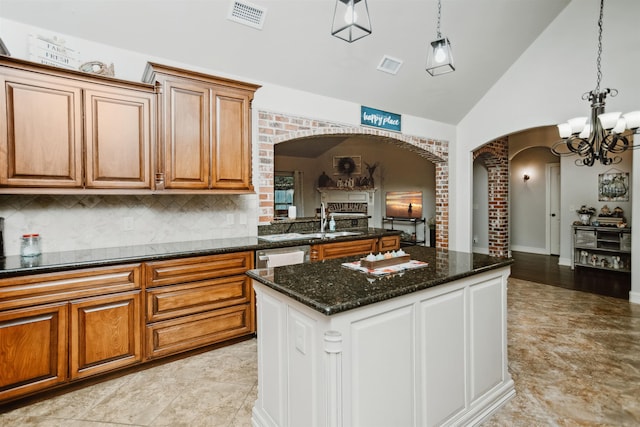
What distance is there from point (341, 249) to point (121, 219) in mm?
2215

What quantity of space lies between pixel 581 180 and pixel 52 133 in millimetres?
8308

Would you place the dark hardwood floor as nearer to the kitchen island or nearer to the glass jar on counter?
the kitchen island

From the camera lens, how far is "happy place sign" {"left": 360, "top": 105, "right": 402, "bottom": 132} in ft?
15.1

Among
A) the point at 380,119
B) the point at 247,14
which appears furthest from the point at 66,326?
the point at 380,119

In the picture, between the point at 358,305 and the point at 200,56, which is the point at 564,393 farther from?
the point at 200,56

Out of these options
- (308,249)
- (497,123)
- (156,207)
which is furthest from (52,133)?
(497,123)

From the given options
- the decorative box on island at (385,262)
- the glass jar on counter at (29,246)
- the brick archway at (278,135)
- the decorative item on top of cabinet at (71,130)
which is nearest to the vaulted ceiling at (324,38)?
the brick archway at (278,135)

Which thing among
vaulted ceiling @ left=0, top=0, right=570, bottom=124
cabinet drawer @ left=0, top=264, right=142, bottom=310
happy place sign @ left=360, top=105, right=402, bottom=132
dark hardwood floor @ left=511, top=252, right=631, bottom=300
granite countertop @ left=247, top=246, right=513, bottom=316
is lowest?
dark hardwood floor @ left=511, top=252, right=631, bottom=300

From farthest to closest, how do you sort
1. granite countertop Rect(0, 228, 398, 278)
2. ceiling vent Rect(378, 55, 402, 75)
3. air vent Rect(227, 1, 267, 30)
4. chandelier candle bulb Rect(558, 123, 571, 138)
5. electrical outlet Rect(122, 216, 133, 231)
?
1. ceiling vent Rect(378, 55, 402, 75)
2. chandelier candle bulb Rect(558, 123, 571, 138)
3. electrical outlet Rect(122, 216, 133, 231)
4. air vent Rect(227, 1, 267, 30)
5. granite countertop Rect(0, 228, 398, 278)

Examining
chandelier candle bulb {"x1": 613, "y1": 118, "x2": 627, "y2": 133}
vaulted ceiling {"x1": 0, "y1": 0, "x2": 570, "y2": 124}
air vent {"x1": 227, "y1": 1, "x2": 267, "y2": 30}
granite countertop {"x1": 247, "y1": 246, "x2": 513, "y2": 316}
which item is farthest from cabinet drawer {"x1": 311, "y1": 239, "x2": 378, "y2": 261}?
chandelier candle bulb {"x1": 613, "y1": 118, "x2": 627, "y2": 133}

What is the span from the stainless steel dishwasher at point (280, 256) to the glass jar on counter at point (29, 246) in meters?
1.68

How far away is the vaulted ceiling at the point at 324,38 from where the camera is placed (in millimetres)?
2693

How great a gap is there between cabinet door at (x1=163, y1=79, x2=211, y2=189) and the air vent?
27.3 inches

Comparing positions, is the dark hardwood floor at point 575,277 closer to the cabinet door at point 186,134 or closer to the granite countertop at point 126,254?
→ the granite countertop at point 126,254
